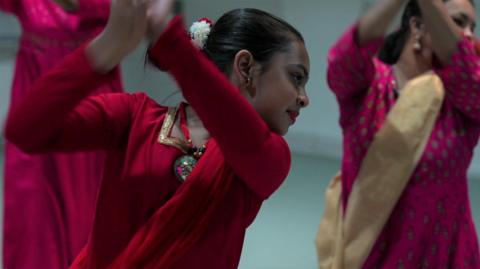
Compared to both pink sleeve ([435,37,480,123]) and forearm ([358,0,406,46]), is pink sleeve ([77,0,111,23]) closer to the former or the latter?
forearm ([358,0,406,46])

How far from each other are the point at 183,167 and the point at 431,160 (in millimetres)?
660

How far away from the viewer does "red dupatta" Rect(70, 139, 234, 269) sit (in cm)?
91

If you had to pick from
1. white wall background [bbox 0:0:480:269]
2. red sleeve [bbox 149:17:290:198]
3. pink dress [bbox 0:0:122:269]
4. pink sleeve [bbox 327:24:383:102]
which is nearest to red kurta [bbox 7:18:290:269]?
red sleeve [bbox 149:17:290:198]

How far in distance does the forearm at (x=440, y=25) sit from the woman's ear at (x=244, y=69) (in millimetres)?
575

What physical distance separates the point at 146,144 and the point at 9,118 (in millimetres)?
175

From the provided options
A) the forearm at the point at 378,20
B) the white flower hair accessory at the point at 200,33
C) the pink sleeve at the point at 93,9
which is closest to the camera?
the white flower hair accessory at the point at 200,33

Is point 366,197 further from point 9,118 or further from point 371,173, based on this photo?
point 9,118

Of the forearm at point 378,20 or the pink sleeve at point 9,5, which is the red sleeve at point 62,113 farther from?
the pink sleeve at point 9,5

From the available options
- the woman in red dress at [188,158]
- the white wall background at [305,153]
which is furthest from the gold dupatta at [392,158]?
the woman in red dress at [188,158]

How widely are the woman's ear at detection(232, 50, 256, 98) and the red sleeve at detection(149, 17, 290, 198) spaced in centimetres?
9

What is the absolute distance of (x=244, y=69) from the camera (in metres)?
0.95

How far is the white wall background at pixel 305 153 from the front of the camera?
2.36 m

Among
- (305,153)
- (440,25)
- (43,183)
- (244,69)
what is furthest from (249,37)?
(305,153)

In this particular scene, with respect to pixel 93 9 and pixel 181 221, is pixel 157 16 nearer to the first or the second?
pixel 181 221
